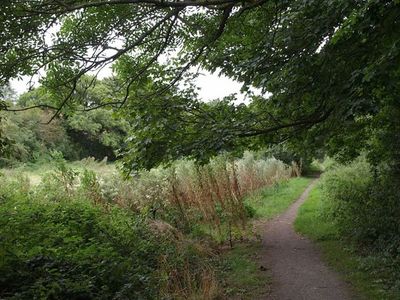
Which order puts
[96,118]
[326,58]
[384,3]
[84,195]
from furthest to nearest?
1. [96,118]
2. [84,195]
3. [326,58]
4. [384,3]

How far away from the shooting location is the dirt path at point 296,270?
23.6 feet

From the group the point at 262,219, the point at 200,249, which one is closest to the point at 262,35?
the point at 200,249

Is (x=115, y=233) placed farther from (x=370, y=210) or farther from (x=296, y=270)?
(x=370, y=210)

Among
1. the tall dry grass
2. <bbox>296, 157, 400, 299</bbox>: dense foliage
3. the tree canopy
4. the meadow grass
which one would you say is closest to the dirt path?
the meadow grass

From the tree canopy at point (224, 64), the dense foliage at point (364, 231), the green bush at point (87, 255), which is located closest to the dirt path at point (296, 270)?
the dense foliage at point (364, 231)

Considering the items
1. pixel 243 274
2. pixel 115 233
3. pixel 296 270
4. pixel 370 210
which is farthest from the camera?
pixel 370 210

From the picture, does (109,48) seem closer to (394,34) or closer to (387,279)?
(394,34)

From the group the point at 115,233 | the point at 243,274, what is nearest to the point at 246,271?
the point at 243,274

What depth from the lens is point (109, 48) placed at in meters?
5.70

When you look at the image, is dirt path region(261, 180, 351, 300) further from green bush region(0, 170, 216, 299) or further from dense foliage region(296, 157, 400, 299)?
green bush region(0, 170, 216, 299)

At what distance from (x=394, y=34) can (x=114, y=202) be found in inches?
340

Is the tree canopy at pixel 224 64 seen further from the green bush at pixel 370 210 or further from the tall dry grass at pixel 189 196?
the tall dry grass at pixel 189 196

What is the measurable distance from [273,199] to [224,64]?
12.1 metres

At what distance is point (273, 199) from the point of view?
2016 centimetres
